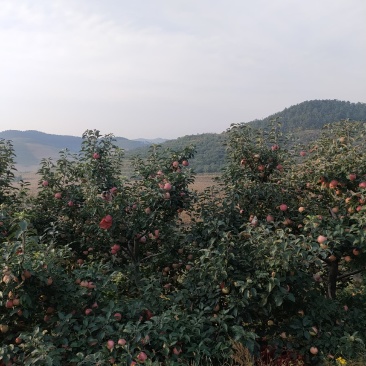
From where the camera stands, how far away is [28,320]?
3662 millimetres

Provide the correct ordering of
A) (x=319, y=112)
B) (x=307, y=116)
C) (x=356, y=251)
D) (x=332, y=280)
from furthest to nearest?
1. (x=319, y=112)
2. (x=307, y=116)
3. (x=332, y=280)
4. (x=356, y=251)

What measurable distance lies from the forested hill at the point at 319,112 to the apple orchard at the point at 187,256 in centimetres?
6620

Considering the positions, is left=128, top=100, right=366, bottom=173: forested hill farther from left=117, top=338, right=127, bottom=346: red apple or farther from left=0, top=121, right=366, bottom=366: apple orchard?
left=117, top=338, right=127, bottom=346: red apple

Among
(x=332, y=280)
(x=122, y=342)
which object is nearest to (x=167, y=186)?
(x=122, y=342)

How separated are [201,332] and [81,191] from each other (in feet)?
8.15

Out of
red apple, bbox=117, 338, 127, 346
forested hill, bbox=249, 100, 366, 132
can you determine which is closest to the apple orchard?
red apple, bbox=117, 338, 127, 346

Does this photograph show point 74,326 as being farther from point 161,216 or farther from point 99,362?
point 161,216

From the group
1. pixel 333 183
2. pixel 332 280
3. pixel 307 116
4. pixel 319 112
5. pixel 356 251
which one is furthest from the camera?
pixel 319 112

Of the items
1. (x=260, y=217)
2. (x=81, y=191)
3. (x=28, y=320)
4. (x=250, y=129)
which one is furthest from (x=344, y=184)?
(x=28, y=320)

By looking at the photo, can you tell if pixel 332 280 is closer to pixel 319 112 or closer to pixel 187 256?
pixel 187 256

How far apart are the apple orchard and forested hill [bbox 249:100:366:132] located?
6620cm

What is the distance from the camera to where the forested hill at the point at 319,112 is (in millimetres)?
71750

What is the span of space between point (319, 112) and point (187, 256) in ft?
260

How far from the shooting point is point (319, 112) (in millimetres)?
78062
